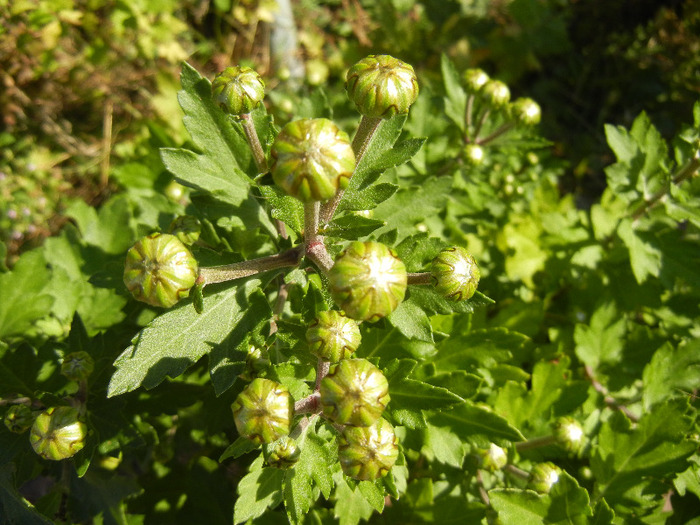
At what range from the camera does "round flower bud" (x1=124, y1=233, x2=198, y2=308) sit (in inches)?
56.4

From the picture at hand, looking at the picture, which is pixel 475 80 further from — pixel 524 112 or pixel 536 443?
pixel 536 443

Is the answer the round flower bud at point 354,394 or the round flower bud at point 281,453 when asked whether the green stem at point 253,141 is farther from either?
the round flower bud at point 281,453

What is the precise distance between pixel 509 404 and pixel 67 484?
77.3 inches

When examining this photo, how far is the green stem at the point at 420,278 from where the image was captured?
1.66 metres

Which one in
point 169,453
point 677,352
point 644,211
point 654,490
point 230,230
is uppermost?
point 230,230

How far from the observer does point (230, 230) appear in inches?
84.0

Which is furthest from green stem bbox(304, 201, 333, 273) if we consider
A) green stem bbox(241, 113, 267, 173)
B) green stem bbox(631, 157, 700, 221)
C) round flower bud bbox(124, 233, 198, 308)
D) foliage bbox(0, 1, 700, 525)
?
green stem bbox(631, 157, 700, 221)

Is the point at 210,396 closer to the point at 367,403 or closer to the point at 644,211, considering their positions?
the point at 367,403

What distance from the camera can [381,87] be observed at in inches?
59.9

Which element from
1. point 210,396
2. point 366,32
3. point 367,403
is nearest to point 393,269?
point 367,403

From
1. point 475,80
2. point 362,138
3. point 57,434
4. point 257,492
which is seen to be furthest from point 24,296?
point 475,80

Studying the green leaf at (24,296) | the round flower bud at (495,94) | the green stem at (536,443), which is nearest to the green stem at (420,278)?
the green stem at (536,443)

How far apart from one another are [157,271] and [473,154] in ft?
5.93

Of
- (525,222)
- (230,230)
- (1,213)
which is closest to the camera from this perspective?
(230,230)
